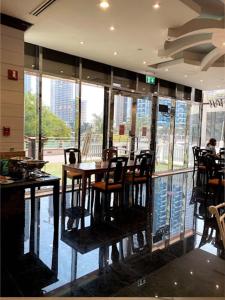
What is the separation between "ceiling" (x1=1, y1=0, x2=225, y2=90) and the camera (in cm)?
356

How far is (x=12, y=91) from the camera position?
426cm

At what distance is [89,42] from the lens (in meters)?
5.08

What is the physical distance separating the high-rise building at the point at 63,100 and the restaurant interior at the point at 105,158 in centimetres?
2

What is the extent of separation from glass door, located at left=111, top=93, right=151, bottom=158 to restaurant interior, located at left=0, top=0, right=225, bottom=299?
3 cm

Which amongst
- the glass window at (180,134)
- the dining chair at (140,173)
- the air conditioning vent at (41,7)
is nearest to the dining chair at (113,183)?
the dining chair at (140,173)

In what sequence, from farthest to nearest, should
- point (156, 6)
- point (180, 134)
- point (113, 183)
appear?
point (180, 134), point (113, 183), point (156, 6)

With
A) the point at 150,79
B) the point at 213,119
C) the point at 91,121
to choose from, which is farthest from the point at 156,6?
the point at 213,119

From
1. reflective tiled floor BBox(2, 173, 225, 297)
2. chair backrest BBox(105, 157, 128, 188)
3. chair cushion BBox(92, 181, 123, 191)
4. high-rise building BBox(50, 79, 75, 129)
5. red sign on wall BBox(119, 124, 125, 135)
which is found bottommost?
reflective tiled floor BBox(2, 173, 225, 297)

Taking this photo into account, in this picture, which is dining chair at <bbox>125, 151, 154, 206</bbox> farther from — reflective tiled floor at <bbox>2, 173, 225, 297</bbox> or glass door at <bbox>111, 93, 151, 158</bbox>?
glass door at <bbox>111, 93, 151, 158</bbox>

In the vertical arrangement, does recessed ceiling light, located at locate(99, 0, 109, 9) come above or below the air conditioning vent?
below

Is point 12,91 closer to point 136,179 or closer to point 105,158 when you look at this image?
point 105,158

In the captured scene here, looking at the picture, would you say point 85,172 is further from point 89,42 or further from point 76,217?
point 89,42

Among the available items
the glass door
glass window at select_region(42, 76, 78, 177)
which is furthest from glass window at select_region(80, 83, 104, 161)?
the glass door

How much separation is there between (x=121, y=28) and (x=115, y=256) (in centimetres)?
344
